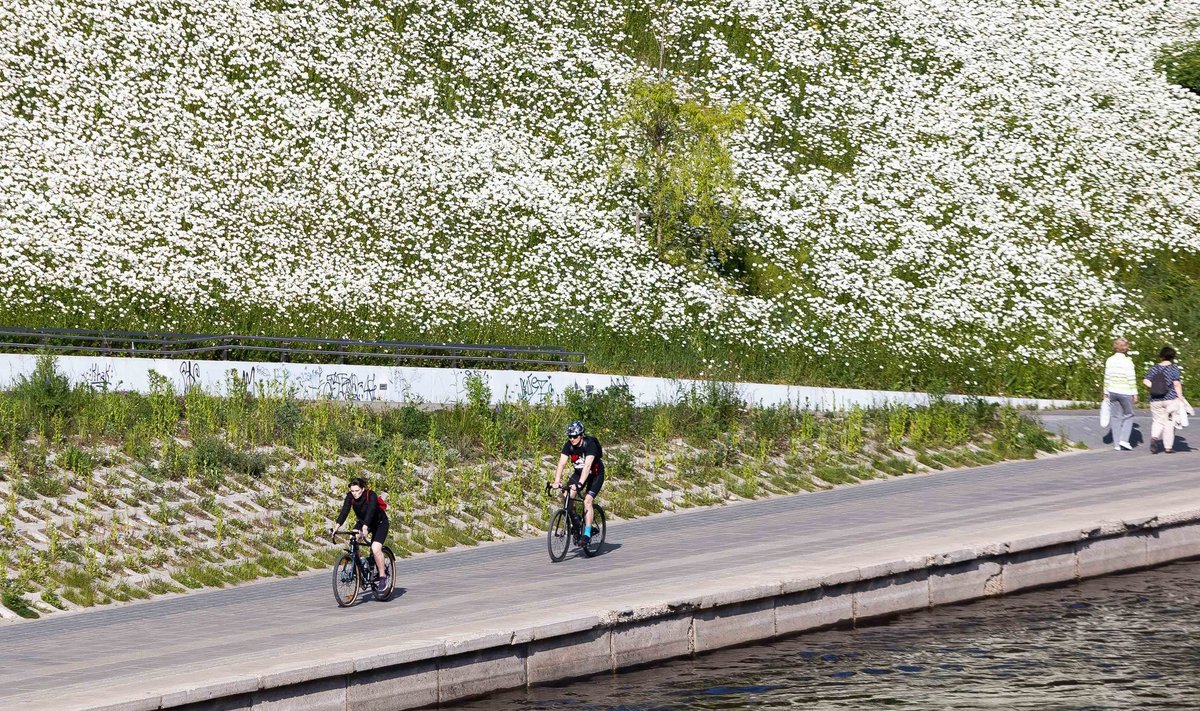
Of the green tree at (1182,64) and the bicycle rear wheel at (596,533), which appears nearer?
the bicycle rear wheel at (596,533)

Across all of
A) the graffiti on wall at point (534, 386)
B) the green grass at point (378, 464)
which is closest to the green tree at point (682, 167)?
the graffiti on wall at point (534, 386)

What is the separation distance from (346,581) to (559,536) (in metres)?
3.50

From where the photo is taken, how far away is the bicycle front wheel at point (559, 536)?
59.3 feet

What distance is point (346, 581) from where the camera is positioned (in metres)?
15.6

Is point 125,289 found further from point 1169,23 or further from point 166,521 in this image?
point 1169,23

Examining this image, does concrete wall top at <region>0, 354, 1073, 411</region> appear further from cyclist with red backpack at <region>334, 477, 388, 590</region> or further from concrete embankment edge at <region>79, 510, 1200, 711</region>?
cyclist with red backpack at <region>334, 477, 388, 590</region>

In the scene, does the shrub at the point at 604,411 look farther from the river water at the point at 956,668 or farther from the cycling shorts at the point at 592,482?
the river water at the point at 956,668

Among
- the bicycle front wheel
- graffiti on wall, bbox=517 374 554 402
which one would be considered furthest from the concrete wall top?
the bicycle front wheel

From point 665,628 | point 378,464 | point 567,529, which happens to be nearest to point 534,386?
point 378,464

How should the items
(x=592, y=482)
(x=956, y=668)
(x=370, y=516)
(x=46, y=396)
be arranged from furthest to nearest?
(x=46, y=396) → (x=592, y=482) → (x=370, y=516) → (x=956, y=668)

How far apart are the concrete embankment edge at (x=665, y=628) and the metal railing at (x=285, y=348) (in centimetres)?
1468

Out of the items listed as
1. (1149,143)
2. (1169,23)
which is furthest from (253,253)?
(1169,23)

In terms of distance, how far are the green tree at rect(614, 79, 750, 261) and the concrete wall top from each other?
1164 centimetres

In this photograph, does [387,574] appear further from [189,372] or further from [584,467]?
[189,372]
